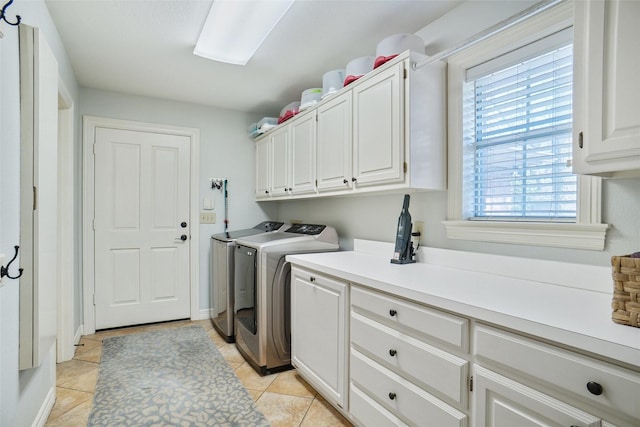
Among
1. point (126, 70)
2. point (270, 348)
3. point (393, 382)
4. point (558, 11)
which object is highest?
point (126, 70)

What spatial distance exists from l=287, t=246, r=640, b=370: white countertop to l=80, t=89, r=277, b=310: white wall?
7.10 ft

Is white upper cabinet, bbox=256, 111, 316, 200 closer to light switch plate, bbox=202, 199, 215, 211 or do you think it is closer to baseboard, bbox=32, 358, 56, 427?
light switch plate, bbox=202, 199, 215, 211

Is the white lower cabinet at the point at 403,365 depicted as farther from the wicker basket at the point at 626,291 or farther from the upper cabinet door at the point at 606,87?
the upper cabinet door at the point at 606,87

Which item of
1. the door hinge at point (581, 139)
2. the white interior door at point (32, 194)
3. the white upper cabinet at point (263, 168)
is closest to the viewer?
the door hinge at point (581, 139)

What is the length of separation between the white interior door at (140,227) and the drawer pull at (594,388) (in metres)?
3.51

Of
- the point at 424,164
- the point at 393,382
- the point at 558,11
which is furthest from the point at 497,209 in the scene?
the point at 393,382

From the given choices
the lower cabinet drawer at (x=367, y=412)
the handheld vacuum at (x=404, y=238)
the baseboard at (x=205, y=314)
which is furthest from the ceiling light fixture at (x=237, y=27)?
the baseboard at (x=205, y=314)

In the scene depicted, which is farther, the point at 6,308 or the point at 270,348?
the point at 270,348

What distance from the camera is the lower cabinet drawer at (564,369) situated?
0.81 m

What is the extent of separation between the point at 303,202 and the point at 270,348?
1579 millimetres

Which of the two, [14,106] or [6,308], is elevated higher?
[14,106]

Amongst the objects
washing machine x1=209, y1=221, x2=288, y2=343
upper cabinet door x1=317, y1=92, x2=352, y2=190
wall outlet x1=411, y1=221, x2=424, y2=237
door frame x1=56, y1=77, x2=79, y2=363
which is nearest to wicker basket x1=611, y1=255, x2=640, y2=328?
wall outlet x1=411, y1=221, x2=424, y2=237

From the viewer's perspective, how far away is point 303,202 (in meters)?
3.58

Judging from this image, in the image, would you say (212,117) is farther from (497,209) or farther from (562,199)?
(562,199)
